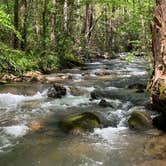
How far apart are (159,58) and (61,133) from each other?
3.06 m

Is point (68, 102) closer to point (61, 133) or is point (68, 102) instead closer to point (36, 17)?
point (61, 133)

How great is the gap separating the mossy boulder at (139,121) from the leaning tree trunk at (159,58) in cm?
52

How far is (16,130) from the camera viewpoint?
29.1 feet

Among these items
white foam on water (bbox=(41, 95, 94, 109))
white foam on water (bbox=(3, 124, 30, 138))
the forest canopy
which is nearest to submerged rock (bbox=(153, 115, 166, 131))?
white foam on water (bbox=(3, 124, 30, 138))

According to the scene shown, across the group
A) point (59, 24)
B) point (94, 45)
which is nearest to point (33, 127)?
point (59, 24)

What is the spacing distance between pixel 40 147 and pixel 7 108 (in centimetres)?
387

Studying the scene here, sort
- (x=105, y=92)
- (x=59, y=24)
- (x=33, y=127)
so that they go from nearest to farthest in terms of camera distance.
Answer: (x=33, y=127)
(x=105, y=92)
(x=59, y=24)

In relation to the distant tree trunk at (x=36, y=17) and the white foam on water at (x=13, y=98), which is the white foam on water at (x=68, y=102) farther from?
the distant tree trunk at (x=36, y=17)

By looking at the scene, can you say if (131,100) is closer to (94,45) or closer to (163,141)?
(163,141)

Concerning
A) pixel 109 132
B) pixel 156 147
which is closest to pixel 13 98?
pixel 109 132

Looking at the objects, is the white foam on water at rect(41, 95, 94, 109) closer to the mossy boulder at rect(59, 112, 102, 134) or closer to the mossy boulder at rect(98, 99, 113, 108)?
the mossy boulder at rect(98, 99, 113, 108)

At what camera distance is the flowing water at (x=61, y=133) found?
7.14 meters

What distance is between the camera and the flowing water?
7.14 metres

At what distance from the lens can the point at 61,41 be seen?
23.0m
